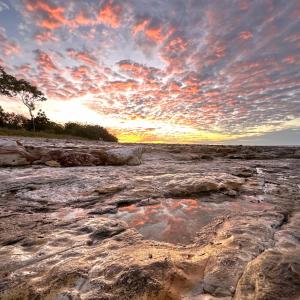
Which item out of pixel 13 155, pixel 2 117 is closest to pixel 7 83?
pixel 2 117

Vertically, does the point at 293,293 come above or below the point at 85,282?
above

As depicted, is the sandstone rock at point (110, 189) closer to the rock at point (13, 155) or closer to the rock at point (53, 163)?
the rock at point (53, 163)

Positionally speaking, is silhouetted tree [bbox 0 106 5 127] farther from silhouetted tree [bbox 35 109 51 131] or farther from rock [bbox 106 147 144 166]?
rock [bbox 106 147 144 166]

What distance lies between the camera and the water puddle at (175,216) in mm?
2022

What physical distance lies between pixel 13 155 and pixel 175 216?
4.40 m

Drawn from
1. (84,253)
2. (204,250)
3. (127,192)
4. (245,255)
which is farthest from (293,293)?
(127,192)

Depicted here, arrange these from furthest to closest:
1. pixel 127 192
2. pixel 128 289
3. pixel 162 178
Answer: pixel 162 178
pixel 127 192
pixel 128 289

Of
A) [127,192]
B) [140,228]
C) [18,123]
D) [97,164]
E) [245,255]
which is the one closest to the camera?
[245,255]

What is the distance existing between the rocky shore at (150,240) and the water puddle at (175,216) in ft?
0.03

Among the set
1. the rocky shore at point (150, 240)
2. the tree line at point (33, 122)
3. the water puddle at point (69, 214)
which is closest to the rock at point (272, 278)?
the rocky shore at point (150, 240)

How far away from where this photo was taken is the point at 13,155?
5.33 m

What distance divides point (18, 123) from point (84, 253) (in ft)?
99.3

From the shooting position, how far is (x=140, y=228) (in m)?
2.12

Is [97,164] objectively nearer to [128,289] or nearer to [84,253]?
[84,253]
